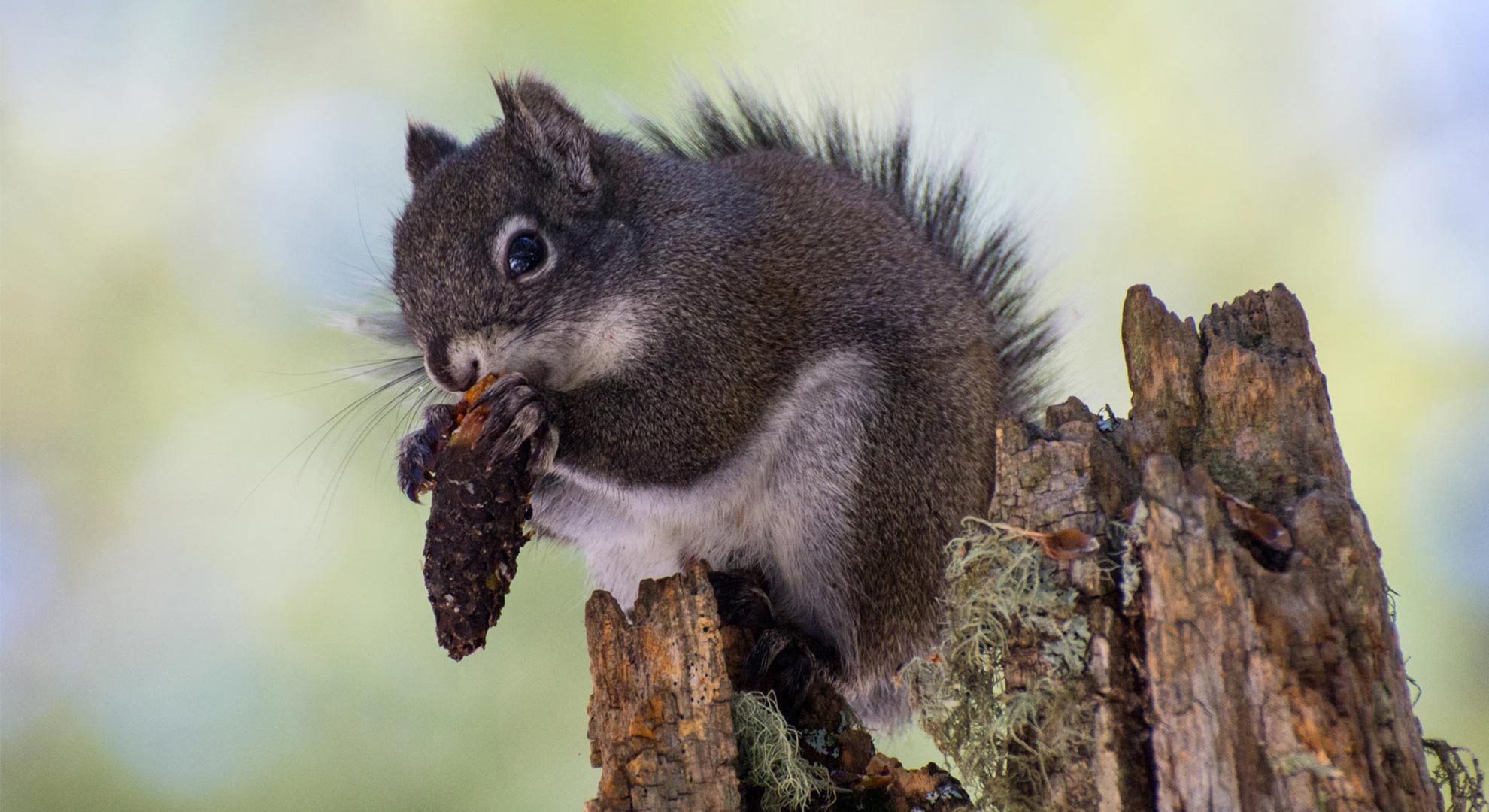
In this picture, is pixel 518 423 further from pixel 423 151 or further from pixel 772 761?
pixel 423 151

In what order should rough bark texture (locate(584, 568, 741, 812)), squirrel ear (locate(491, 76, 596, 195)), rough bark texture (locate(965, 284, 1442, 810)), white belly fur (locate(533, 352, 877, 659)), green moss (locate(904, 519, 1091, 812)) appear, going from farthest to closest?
squirrel ear (locate(491, 76, 596, 195))
white belly fur (locate(533, 352, 877, 659))
rough bark texture (locate(584, 568, 741, 812))
green moss (locate(904, 519, 1091, 812))
rough bark texture (locate(965, 284, 1442, 810))

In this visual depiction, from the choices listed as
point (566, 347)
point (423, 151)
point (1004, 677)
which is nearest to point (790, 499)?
point (566, 347)

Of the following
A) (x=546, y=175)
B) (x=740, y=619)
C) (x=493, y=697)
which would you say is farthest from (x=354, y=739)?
(x=546, y=175)

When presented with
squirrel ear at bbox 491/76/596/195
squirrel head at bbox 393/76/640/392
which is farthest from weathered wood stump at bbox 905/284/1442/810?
squirrel ear at bbox 491/76/596/195

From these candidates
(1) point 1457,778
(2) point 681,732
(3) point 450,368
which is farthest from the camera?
(3) point 450,368

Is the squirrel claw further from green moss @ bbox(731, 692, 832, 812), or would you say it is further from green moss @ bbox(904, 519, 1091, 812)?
green moss @ bbox(904, 519, 1091, 812)

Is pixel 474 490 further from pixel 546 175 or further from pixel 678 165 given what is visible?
pixel 678 165

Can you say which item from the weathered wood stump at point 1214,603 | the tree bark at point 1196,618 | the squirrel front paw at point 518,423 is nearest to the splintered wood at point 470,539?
the squirrel front paw at point 518,423
